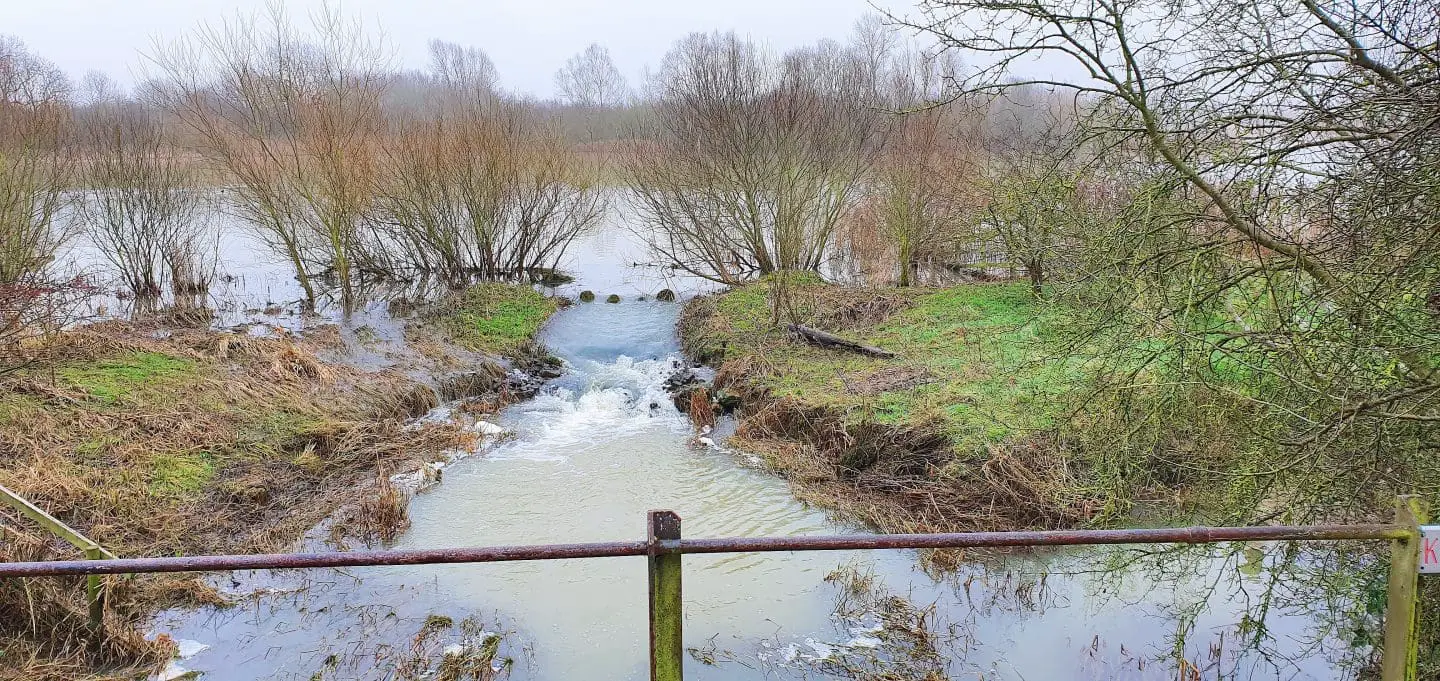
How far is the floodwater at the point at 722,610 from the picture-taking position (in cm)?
541

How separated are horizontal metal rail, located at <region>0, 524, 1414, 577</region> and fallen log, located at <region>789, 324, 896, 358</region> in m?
9.29

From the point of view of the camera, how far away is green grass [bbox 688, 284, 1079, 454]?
8602mm

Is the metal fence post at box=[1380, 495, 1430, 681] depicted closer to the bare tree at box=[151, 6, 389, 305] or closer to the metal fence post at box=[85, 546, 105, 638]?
the metal fence post at box=[85, 546, 105, 638]

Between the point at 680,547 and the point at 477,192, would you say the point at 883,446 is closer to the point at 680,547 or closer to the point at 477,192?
the point at 680,547

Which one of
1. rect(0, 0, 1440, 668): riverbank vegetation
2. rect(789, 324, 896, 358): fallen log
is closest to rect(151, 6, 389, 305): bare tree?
rect(0, 0, 1440, 668): riverbank vegetation

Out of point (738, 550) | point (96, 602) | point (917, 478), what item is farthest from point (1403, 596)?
point (96, 602)

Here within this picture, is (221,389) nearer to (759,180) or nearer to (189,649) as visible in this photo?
(189,649)

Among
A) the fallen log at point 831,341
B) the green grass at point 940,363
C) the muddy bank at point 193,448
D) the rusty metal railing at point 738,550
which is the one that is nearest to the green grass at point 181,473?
the muddy bank at point 193,448

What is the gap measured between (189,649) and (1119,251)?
6.50m

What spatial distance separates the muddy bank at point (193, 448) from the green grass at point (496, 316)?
2.91 feet

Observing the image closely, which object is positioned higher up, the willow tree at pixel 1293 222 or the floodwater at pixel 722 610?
the willow tree at pixel 1293 222

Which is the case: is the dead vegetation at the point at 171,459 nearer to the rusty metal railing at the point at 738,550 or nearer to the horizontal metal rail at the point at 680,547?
the horizontal metal rail at the point at 680,547

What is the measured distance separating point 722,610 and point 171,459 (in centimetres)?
581

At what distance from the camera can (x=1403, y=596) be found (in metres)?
2.53
